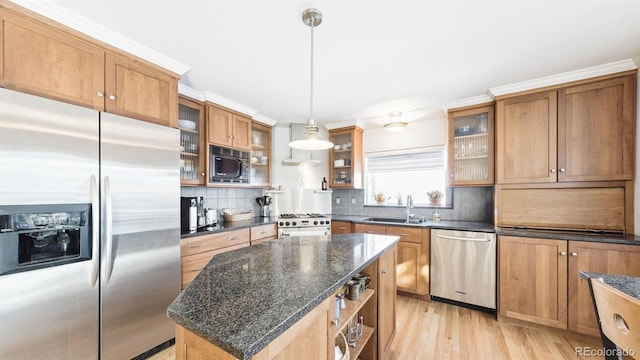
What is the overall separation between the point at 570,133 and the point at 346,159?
2542 mm

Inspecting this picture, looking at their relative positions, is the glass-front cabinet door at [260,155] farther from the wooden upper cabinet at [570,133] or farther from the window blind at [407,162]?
the wooden upper cabinet at [570,133]

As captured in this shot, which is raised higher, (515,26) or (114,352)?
(515,26)

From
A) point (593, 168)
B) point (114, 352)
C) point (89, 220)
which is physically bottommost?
point (114, 352)

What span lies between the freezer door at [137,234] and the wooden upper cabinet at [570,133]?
10.8 ft

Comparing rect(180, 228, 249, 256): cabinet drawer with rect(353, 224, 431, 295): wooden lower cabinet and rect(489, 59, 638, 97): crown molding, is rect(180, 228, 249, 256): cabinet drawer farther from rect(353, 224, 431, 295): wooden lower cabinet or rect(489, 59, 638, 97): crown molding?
rect(489, 59, 638, 97): crown molding

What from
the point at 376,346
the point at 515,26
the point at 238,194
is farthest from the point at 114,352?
the point at 515,26

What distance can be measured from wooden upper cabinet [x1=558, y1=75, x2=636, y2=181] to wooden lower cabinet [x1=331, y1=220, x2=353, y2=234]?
233 cm

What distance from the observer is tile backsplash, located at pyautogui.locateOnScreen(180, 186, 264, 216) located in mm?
2998

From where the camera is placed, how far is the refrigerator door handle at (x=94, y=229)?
155cm

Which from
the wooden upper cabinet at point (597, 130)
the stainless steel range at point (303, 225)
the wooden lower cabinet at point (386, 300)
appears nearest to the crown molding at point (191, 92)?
the stainless steel range at point (303, 225)

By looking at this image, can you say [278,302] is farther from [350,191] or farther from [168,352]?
[350,191]

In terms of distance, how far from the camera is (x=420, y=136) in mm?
3570

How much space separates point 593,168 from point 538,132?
532 mm

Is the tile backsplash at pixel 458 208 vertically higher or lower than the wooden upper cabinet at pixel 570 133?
lower
